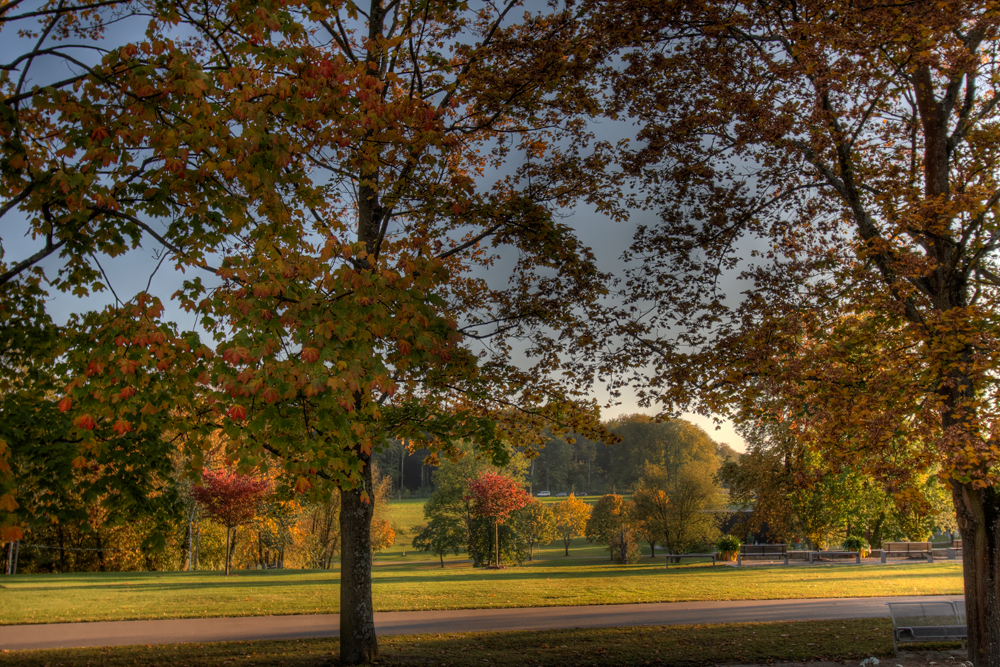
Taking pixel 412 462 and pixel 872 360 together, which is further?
pixel 412 462

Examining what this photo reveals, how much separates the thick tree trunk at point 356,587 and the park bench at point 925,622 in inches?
395

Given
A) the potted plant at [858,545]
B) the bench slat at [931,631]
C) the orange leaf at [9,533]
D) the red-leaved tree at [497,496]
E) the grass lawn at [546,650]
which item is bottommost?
the potted plant at [858,545]

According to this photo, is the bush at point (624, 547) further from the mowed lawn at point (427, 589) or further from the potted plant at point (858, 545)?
the potted plant at point (858, 545)

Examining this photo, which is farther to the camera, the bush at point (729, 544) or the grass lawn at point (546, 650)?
the bush at point (729, 544)

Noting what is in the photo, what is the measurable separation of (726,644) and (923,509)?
4.67 metres

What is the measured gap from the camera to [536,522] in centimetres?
3597

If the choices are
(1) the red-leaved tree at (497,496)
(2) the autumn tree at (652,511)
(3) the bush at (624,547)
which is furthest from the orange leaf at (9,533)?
(3) the bush at (624,547)

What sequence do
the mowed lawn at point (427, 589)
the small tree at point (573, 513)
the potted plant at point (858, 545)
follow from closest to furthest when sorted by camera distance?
the mowed lawn at point (427, 589) → the potted plant at point (858, 545) → the small tree at point (573, 513)

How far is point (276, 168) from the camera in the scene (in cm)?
631

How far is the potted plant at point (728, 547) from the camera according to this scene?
32.0 metres

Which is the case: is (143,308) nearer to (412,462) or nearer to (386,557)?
(386,557)

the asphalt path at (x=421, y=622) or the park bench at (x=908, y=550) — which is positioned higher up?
the asphalt path at (x=421, y=622)

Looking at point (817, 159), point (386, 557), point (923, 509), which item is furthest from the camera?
point (386, 557)

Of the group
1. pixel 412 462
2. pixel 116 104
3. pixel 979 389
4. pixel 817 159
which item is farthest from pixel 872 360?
pixel 412 462
